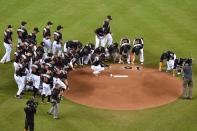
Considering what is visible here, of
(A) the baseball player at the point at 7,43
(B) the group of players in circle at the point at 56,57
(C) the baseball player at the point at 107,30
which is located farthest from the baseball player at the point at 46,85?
(C) the baseball player at the point at 107,30

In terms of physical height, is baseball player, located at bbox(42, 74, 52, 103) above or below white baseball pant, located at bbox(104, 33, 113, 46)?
below

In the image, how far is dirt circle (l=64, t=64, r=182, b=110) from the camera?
66.4 ft

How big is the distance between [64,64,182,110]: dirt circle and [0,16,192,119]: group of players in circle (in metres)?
0.58

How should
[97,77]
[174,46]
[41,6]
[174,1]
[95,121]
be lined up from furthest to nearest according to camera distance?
[174,1] → [41,6] → [174,46] → [97,77] → [95,121]

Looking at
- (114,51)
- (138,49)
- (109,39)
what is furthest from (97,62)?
(109,39)

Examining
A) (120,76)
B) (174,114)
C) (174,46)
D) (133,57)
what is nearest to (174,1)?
(174,46)

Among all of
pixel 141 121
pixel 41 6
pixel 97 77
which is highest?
pixel 41 6

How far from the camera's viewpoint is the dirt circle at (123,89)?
20.2 metres

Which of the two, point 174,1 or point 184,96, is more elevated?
point 174,1

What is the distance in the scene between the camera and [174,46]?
89.9 feet

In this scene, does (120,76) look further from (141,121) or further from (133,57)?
(141,121)

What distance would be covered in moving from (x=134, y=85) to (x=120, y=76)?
124cm

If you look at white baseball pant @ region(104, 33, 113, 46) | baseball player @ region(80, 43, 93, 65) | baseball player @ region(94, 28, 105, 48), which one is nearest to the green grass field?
white baseball pant @ region(104, 33, 113, 46)

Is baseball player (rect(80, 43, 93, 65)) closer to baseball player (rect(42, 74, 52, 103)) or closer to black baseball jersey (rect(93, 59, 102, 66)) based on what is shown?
black baseball jersey (rect(93, 59, 102, 66))
